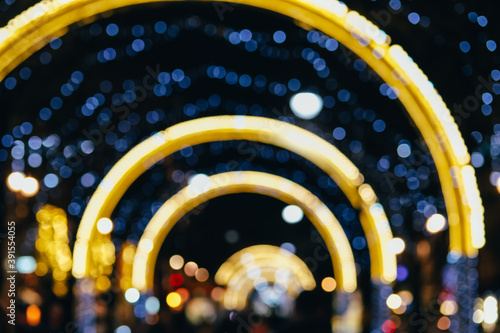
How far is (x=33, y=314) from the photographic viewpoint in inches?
562

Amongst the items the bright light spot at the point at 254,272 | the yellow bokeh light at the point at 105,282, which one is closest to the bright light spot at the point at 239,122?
the yellow bokeh light at the point at 105,282

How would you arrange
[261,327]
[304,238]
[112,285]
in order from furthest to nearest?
[304,238] → [112,285] → [261,327]

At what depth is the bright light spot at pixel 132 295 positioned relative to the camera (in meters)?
18.3

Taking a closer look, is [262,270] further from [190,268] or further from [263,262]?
[190,268]

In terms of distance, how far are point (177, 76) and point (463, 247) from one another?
6.39 m

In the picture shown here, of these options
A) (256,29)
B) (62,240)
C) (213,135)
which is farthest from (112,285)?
(256,29)

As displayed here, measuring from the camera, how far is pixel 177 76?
11633 mm

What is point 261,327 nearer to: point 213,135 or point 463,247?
point 213,135

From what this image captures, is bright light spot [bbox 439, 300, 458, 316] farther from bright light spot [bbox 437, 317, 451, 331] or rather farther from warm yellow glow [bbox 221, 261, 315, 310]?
warm yellow glow [bbox 221, 261, 315, 310]

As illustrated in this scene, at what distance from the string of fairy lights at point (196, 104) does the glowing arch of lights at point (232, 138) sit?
647mm

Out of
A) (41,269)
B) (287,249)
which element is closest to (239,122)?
(41,269)

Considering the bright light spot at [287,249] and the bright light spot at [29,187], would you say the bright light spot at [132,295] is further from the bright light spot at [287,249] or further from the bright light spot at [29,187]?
the bright light spot at [287,249]

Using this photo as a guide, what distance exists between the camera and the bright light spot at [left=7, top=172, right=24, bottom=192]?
8648 millimetres

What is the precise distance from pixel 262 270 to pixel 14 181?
41.7 metres
